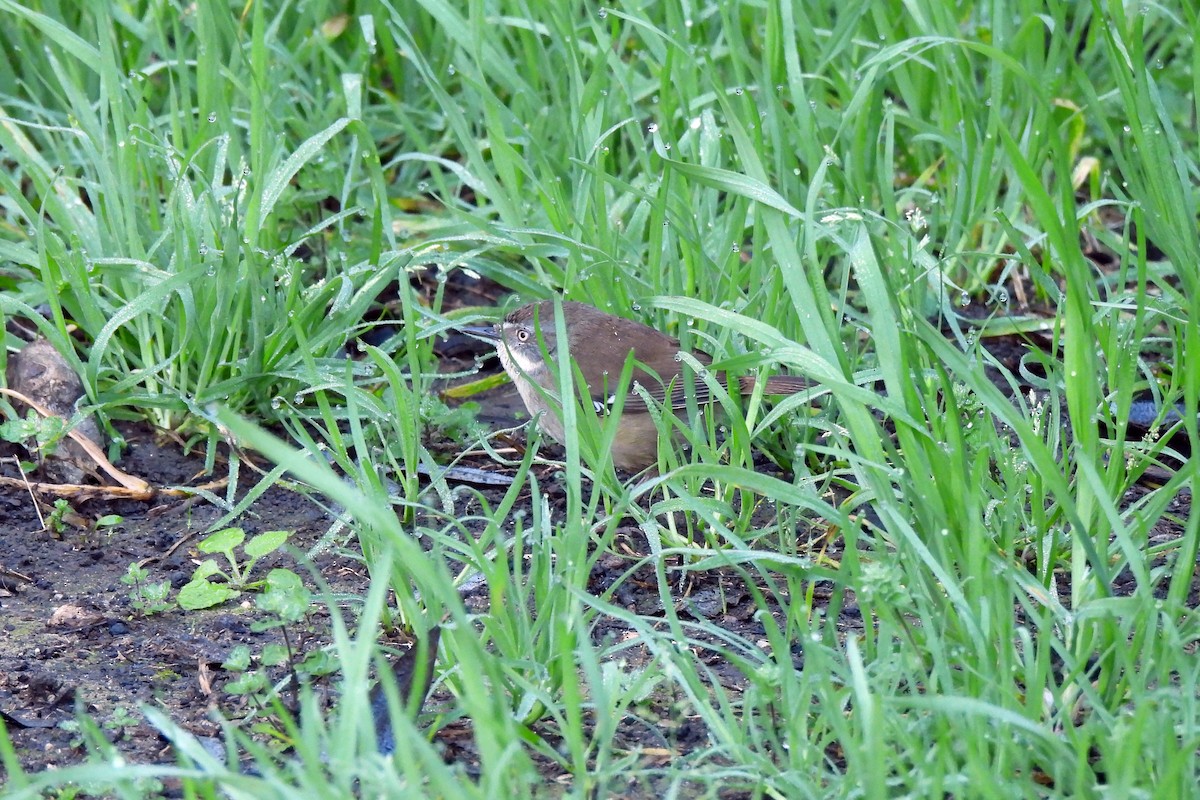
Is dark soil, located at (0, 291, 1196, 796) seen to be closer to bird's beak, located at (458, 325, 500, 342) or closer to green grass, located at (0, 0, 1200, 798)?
green grass, located at (0, 0, 1200, 798)

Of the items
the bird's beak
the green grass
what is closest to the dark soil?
the green grass

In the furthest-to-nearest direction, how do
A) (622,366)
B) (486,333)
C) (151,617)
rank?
(486,333) → (622,366) → (151,617)

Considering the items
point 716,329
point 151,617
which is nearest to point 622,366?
point 716,329

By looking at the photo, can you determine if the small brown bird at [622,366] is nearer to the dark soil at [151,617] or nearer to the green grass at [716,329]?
the green grass at [716,329]

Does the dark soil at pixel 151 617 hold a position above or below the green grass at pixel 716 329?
below

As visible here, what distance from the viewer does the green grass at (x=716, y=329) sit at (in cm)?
262

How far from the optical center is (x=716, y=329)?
14.8 feet

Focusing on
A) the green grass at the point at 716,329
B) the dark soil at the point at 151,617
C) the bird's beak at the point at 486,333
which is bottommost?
the dark soil at the point at 151,617

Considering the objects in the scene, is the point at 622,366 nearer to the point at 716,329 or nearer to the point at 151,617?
the point at 716,329

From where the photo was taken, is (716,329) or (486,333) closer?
(716,329)

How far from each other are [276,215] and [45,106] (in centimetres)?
139

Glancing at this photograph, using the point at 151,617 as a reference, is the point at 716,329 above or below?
above

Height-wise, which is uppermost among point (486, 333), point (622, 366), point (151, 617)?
point (622, 366)

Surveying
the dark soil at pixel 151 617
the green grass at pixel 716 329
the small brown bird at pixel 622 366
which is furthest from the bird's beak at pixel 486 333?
the dark soil at pixel 151 617
